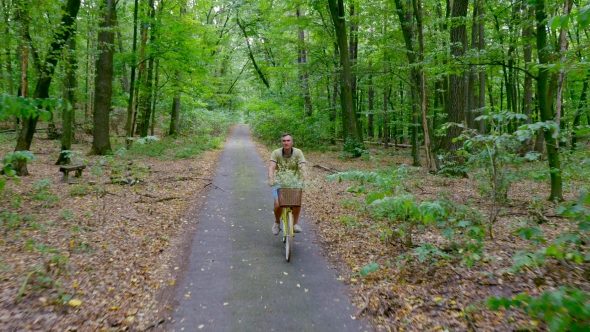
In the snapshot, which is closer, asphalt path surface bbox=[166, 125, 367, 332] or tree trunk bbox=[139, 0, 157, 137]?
asphalt path surface bbox=[166, 125, 367, 332]

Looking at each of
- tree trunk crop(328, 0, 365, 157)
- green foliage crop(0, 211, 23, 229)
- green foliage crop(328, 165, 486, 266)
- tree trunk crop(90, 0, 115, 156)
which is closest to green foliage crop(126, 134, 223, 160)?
tree trunk crop(90, 0, 115, 156)

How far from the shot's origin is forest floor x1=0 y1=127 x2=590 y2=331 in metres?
3.74

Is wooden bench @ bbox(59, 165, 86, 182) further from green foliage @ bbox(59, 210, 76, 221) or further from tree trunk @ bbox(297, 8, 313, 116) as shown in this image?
tree trunk @ bbox(297, 8, 313, 116)

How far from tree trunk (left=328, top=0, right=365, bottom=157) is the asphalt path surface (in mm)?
10171

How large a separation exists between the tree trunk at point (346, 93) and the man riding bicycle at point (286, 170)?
11.1 meters

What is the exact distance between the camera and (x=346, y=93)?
56.5 ft

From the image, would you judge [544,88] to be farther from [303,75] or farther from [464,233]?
[303,75]

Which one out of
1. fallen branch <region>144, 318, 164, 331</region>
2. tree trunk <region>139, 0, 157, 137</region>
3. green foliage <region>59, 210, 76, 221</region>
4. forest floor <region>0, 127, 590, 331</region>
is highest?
tree trunk <region>139, 0, 157, 137</region>

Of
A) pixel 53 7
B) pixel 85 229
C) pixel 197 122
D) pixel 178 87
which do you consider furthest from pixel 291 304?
A: pixel 197 122

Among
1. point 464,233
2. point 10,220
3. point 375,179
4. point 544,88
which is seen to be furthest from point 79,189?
point 544,88

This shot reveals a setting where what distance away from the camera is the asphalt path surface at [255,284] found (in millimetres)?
3920

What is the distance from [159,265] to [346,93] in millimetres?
13758

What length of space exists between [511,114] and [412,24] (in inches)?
406

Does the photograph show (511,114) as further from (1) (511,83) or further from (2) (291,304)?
(1) (511,83)
